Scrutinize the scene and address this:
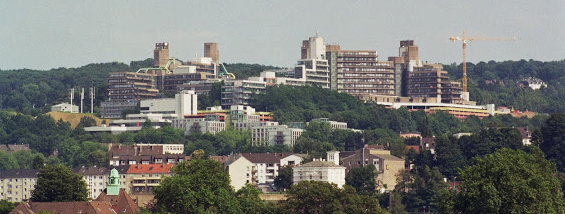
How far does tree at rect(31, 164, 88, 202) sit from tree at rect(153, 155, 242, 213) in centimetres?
2088

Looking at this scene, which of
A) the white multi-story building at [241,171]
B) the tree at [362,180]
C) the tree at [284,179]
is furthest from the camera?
the white multi-story building at [241,171]

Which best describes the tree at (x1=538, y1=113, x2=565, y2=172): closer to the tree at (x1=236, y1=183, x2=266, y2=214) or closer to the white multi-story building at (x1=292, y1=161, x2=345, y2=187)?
the white multi-story building at (x1=292, y1=161, x2=345, y2=187)

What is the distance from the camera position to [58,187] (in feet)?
508

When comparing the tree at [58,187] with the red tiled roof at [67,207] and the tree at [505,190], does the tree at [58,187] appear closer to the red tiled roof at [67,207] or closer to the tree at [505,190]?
the red tiled roof at [67,207]

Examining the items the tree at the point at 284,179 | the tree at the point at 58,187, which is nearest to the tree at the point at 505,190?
the tree at the point at 58,187

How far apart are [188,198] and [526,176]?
2451 centimetres

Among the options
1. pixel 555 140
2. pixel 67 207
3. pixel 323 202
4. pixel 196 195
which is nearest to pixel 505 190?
pixel 196 195

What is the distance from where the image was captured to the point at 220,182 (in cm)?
13512

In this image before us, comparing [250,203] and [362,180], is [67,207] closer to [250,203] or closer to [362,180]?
[250,203]

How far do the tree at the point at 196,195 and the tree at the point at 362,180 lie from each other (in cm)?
5404

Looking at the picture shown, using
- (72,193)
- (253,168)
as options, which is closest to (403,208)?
(253,168)

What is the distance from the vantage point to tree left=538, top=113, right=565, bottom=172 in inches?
7539

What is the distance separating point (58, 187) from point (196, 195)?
2766 centimetres

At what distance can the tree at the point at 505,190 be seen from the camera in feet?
391
